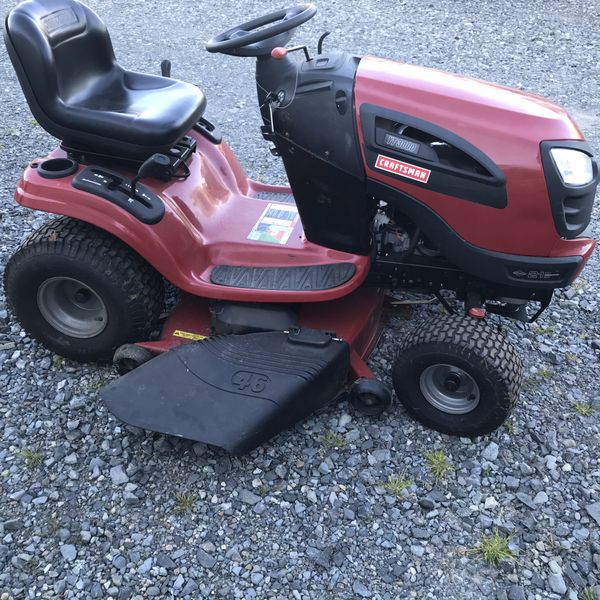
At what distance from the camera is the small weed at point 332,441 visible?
2.52 metres

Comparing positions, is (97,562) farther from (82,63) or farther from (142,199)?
(82,63)

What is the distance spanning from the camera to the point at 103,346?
275 cm

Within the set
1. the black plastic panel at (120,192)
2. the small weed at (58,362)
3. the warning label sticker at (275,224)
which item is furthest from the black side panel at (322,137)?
the small weed at (58,362)

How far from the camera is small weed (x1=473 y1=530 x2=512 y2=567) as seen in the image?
2.16 m

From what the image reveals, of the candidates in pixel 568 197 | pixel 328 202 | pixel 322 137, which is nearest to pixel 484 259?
pixel 568 197

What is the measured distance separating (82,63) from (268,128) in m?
1.01

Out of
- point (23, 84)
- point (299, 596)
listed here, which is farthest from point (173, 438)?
point (23, 84)

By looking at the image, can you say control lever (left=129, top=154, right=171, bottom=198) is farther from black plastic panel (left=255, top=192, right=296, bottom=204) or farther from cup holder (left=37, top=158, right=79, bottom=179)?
black plastic panel (left=255, top=192, right=296, bottom=204)

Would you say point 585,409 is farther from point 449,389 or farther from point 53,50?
point 53,50

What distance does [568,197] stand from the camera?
2.16 metres

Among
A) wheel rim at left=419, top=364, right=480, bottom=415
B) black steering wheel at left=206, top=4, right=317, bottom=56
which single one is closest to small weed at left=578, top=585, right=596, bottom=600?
wheel rim at left=419, top=364, right=480, bottom=415

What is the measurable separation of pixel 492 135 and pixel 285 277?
0.92 meters

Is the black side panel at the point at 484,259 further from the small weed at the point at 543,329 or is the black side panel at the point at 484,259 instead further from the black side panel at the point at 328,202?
the small weed at the point at 543,329

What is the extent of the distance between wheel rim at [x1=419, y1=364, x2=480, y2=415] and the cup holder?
154cm
